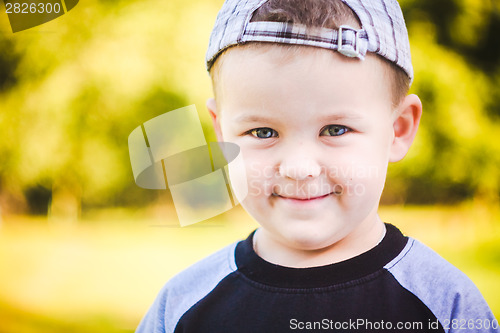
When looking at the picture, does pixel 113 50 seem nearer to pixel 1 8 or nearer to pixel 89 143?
pixel 89 143

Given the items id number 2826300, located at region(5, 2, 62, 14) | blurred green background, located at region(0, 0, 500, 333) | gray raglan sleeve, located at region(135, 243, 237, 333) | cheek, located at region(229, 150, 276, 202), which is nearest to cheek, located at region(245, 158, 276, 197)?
cheek, located at region(229, 150, 276, 202)

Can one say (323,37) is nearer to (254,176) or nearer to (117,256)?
(254,176)

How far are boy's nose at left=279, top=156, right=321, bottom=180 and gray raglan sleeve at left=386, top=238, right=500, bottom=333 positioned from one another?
0.25m

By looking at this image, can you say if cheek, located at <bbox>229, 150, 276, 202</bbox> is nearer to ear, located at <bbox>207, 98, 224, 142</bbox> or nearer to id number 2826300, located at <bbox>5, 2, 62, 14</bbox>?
ear, located at <bbox>207, 98, 224, 142</bbox>

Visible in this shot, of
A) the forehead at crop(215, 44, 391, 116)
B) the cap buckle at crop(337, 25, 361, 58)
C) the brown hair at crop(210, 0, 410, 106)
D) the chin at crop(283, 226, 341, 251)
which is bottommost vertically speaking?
the chin at crop(283, 226, 341, 251)

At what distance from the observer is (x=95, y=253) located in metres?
3.13

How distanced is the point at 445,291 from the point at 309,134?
1.23 feet

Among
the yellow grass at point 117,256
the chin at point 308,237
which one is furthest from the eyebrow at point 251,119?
the yellow grass at point 117,256

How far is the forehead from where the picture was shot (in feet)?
2.53

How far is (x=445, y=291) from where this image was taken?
0.83 metres

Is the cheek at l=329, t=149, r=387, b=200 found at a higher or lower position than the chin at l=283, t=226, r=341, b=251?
higher

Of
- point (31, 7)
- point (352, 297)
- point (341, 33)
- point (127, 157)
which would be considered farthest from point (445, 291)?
point (127, 157)

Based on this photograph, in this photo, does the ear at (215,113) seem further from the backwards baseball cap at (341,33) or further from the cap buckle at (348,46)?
the cap buckle at (348,46)

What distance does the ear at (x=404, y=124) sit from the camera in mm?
898
